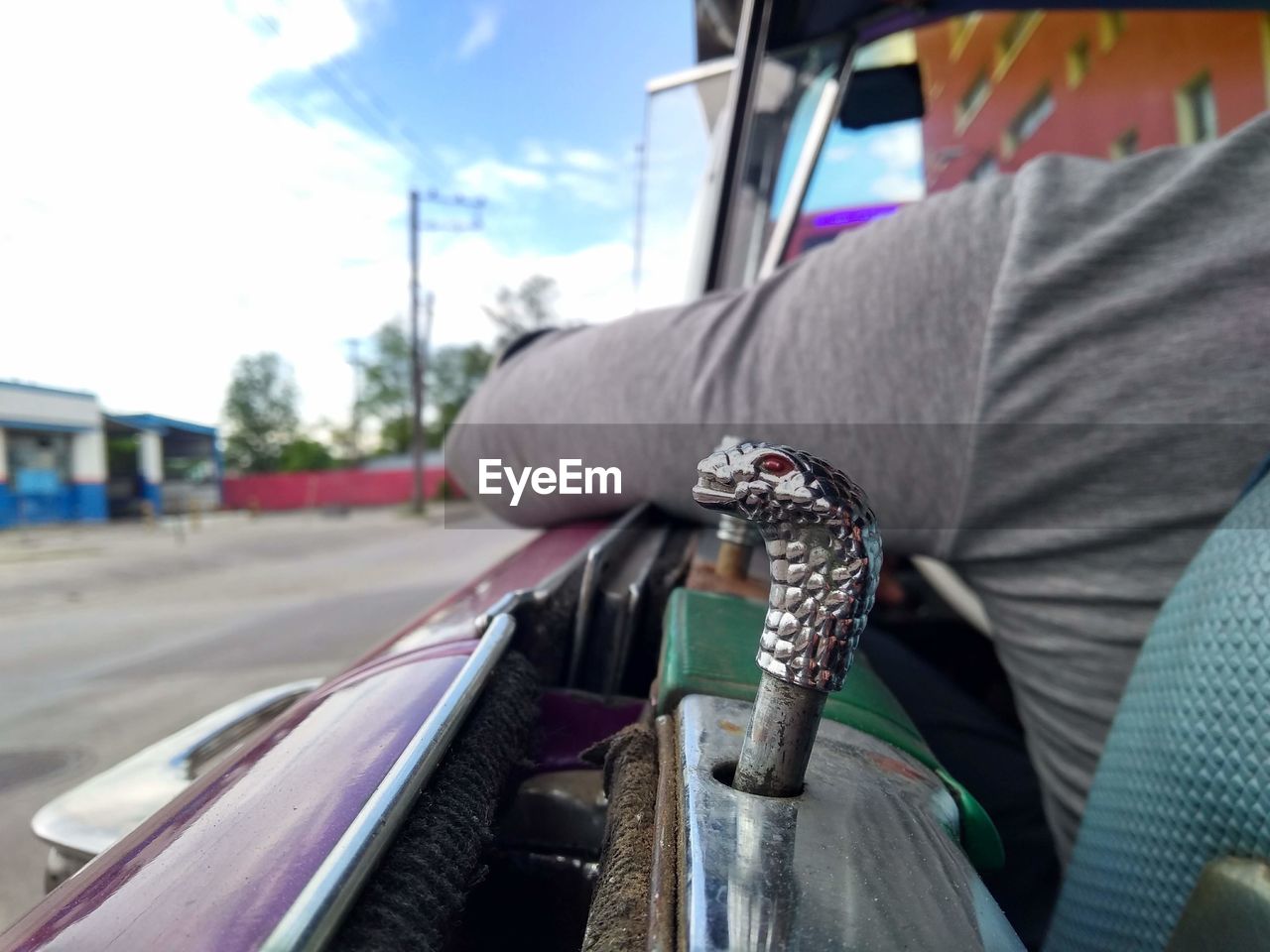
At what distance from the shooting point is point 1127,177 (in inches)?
24.9

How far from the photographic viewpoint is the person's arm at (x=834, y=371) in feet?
2.12

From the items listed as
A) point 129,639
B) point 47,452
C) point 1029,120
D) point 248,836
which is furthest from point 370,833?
point 1029,120

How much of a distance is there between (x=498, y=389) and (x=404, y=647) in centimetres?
49

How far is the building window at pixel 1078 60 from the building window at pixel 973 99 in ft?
A: 2.33

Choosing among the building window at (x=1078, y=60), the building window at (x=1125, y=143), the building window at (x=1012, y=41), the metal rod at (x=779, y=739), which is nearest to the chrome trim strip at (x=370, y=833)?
the metal rod at (x=779, y=739)

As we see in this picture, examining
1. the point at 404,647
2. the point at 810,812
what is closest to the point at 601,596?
the point at 404,647

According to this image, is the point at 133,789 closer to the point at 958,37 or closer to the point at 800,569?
the point at 800,569

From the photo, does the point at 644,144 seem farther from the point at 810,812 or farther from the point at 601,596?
the point at 810,812

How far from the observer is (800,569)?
290 mm

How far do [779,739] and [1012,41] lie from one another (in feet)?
21.7

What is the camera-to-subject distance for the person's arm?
25.5 inches

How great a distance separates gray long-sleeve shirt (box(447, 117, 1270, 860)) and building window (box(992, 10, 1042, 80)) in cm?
521

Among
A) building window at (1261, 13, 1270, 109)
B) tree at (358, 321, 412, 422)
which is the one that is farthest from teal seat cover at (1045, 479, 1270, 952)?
tree at (358, 321, 412, 422)

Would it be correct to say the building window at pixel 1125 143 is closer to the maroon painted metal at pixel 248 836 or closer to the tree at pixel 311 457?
the maroon painted metal at pixel 248 836
